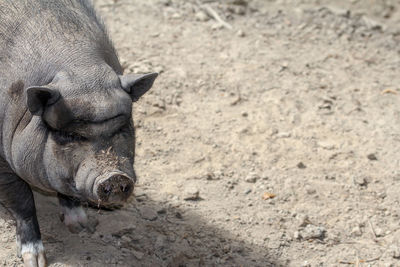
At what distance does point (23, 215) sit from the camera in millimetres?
4582

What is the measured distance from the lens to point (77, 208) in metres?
4.99

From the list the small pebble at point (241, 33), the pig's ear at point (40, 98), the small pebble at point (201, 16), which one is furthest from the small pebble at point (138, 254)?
the small pebble at point (201, 16)

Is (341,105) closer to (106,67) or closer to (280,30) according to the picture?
(280,30)

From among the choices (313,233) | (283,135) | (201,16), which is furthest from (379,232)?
(201,16)

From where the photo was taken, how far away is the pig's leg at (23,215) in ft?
14.8

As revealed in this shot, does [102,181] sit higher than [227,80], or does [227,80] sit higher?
[102,181]

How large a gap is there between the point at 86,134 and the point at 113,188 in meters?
0.36

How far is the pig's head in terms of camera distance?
3727 mm

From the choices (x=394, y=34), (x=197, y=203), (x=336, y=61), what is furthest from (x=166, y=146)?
(x=394, y=34)

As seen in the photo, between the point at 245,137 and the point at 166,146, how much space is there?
77cm

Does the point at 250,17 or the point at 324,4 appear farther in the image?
the point at 324,4

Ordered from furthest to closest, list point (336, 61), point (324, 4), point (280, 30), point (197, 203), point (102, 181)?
1. point (324, 4)
2. point (280, 30)
3. point (336, 61)
4. point (197, 203)
5. point (102, 181)

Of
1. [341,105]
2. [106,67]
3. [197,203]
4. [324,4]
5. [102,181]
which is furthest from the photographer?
[324,4]

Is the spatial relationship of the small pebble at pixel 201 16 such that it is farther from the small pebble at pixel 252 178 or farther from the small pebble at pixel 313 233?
the small pebble at pixel 313 233
